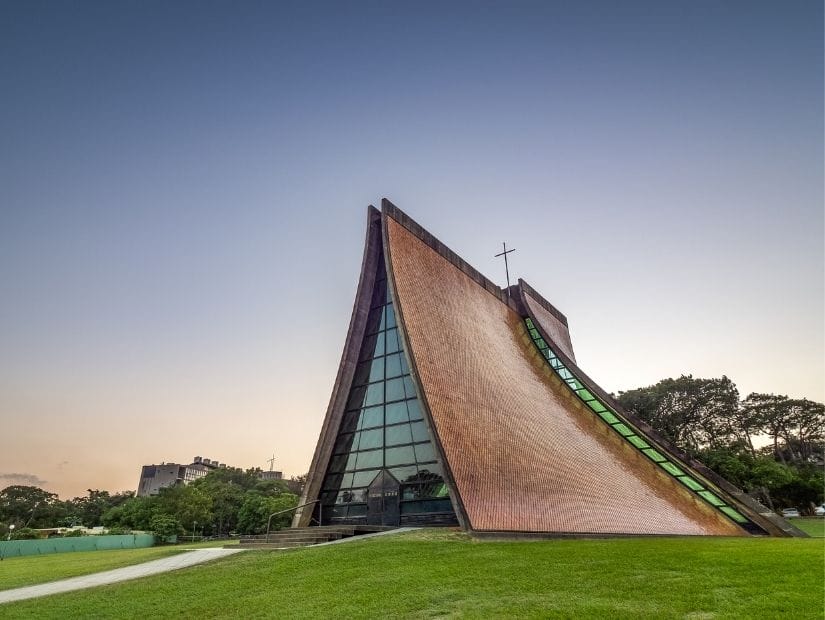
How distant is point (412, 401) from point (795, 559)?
355 inches

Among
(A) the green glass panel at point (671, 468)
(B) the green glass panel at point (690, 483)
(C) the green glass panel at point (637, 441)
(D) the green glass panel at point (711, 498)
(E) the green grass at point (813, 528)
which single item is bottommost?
(E) the green grass at point (813, 528)

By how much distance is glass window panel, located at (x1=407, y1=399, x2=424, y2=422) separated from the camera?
44.1 feet

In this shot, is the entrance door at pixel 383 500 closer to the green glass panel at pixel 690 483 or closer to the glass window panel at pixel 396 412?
the glass window panel at pixel 396 412

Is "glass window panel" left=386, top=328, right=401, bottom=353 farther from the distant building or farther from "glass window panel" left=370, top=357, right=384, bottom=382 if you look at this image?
the distant building

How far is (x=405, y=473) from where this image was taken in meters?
13.0

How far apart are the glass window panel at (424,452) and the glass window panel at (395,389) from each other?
159cm

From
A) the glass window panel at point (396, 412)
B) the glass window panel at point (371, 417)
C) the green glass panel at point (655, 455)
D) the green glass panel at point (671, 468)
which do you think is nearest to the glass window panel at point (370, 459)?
the glass window panel at point (371, 417)

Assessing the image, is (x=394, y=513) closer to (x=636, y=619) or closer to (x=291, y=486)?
(x=636, y=619)

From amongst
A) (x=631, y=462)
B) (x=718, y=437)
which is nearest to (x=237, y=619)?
(x=631, y=462)

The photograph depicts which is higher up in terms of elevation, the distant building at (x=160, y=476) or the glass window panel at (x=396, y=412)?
the distant building at (x=160, y=476)

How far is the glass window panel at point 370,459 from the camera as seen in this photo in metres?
13.6

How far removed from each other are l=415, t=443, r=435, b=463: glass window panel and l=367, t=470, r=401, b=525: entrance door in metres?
0.92

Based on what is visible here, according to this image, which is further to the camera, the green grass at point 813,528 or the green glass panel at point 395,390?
the green grass at point 813,528

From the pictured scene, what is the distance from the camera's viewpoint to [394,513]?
41.5 feet
